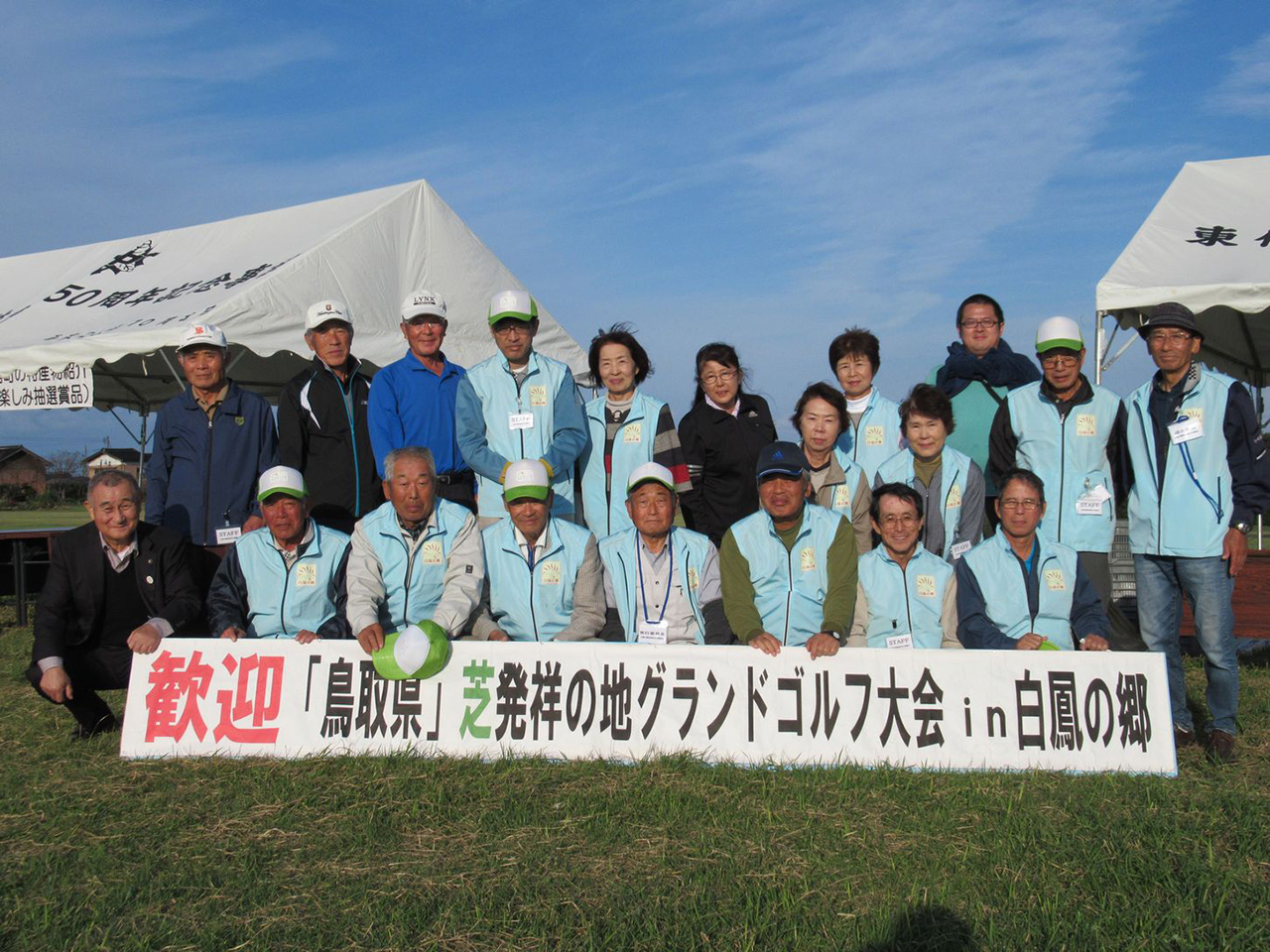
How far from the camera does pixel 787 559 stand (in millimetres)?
4488

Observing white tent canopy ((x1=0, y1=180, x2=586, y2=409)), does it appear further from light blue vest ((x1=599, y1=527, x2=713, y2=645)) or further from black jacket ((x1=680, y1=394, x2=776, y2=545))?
light blue vest ((x1=599, y1=527, x2=713, y2=645))

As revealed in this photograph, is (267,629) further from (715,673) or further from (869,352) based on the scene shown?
(869,352)

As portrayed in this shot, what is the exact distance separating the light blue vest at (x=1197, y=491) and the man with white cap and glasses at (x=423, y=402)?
3.33 metres

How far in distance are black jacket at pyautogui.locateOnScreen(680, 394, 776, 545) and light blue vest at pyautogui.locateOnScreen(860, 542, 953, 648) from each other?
2.97 ft

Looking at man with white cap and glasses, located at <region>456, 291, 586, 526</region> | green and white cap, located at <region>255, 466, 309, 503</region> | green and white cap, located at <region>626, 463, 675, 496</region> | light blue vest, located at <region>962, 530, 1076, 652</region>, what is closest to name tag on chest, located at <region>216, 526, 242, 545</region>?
green and white cap, located at <region>255, 466, 309, 503</region>

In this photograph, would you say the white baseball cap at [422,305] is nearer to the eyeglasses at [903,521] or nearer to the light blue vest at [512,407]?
the light blue vest at [512,407]

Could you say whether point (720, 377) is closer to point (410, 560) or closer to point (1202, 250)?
point (410, 560)

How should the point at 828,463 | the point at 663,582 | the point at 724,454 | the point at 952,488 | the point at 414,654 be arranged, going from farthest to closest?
the point at 724,454, the point at 828,463, the point at 952,488, the point at 663,582, the point at 414,654

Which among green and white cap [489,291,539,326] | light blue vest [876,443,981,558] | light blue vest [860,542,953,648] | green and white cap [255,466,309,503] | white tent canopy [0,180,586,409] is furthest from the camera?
white tent canopy [0,180,586,409]

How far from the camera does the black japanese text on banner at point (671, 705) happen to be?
154 inches

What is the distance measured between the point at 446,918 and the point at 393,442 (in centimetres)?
283

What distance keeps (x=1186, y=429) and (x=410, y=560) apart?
3.53m

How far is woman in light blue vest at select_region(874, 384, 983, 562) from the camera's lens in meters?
4.80

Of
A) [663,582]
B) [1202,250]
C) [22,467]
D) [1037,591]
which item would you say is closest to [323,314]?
[663,582]
